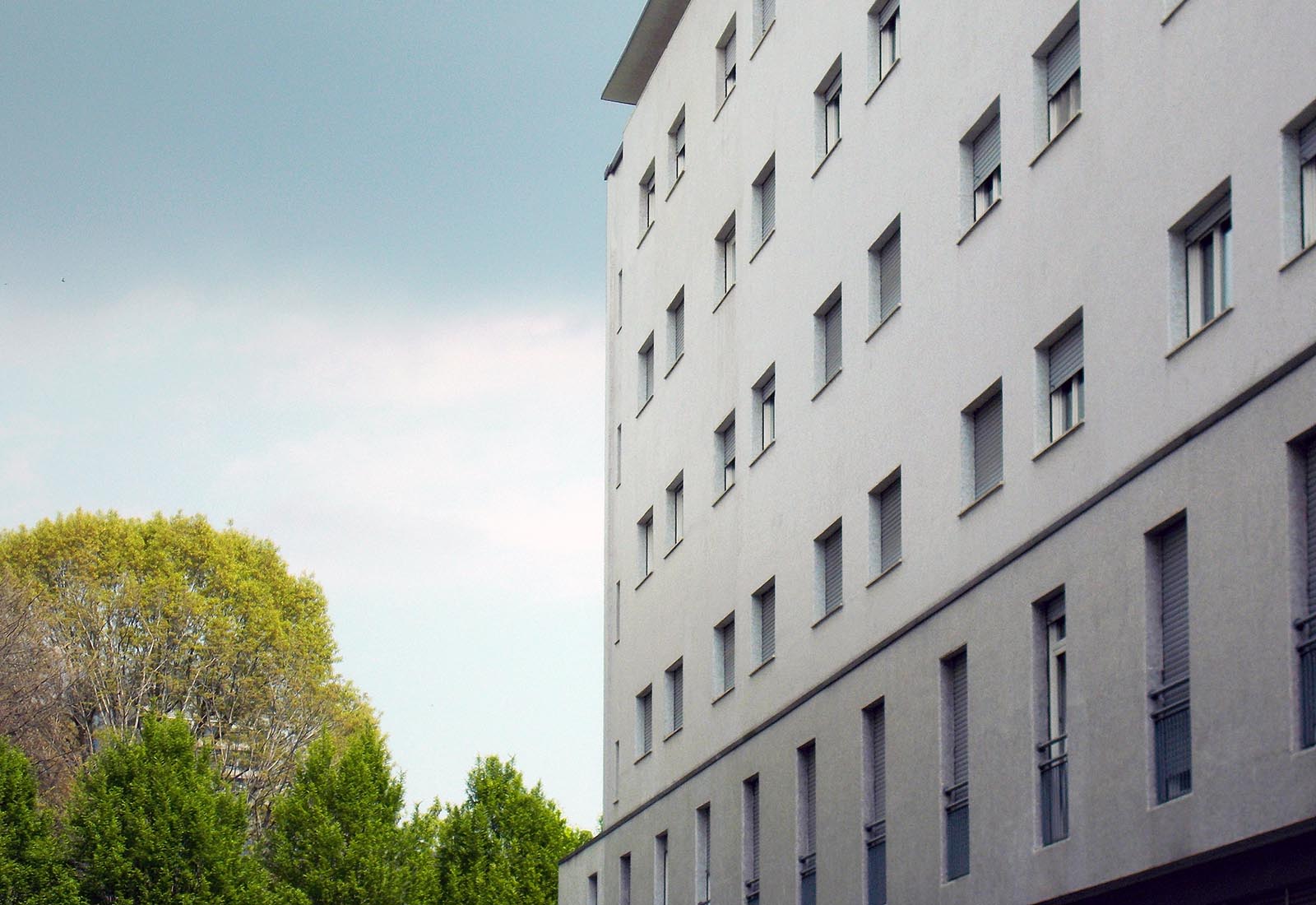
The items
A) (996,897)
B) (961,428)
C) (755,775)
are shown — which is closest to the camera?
(996,897)

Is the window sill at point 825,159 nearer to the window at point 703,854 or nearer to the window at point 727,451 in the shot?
the window at point 727,451

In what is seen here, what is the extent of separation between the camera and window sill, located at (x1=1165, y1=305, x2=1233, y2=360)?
1633cm

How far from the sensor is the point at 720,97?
3356cm

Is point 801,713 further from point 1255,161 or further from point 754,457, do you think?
point 1255,161

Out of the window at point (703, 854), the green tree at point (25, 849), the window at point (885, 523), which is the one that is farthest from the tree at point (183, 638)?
the window at point (885, 523)

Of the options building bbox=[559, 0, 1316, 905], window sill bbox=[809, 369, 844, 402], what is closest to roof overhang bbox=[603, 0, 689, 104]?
building bbox=[559, 0, 1316, 905]

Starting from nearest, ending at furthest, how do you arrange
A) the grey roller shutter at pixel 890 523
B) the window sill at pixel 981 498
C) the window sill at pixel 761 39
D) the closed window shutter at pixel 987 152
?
the window sill at pixel 981 498, the closed window shutter at pixel 987 152, the grey roller shutter at pixel 890 523, the window sill at pixel 761 39

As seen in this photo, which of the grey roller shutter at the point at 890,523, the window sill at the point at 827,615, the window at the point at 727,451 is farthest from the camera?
the window at the point at 727,451

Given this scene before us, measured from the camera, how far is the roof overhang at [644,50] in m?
36.8

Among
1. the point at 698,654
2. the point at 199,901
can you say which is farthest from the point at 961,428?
the point at 199,901

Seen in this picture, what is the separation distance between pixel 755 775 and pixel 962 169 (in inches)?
399

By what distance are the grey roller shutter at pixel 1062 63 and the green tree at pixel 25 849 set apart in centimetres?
3439

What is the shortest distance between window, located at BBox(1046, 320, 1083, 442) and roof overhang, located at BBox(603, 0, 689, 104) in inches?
719

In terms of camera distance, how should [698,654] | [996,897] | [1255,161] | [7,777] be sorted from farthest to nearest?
[7,777] < [698,654] < [996,897] < [1255,161]
